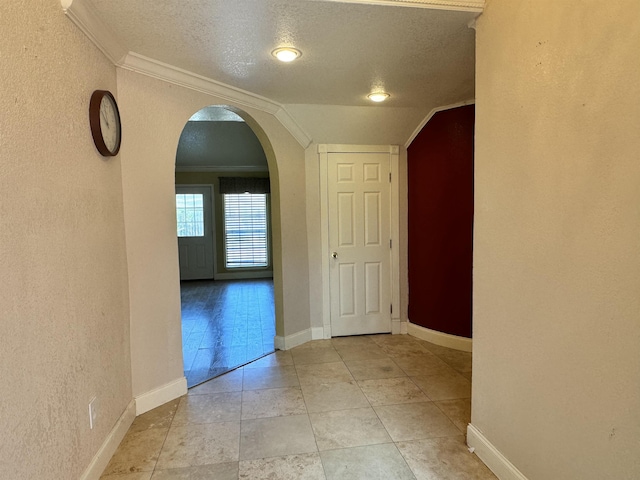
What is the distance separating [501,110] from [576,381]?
1133 millimetres

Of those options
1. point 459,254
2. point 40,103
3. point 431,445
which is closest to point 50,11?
point 40,103

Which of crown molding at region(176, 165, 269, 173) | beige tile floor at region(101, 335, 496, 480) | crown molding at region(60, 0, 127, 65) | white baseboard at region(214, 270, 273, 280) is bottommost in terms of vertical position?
beige tile floor at region(101, 335, 496, 480)

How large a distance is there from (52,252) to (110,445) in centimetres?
113

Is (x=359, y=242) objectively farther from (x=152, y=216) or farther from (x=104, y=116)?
(x=104, y=116)

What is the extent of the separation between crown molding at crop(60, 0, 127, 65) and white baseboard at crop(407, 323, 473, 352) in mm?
3344

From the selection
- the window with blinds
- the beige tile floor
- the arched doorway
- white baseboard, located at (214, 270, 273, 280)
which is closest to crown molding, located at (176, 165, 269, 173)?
the arched doorway

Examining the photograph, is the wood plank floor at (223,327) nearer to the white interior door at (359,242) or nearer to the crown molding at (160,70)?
the white interior door at (359,242)

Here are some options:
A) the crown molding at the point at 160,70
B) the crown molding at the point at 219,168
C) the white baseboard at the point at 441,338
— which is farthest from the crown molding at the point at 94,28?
the crown molding at the point at 219,168

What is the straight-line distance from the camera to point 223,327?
440 centimetres

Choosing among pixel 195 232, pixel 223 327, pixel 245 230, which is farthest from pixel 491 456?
pixel 195 232

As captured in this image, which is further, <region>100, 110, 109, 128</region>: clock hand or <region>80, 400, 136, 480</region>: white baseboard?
<region>100, 110, 109, 128</region>: clock hand

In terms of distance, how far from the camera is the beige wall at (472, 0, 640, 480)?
3.74 feet

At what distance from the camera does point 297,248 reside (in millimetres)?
3627

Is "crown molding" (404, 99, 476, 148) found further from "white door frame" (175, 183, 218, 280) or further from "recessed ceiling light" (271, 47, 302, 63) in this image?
"white door frame" (175, 183, 218, 280)
